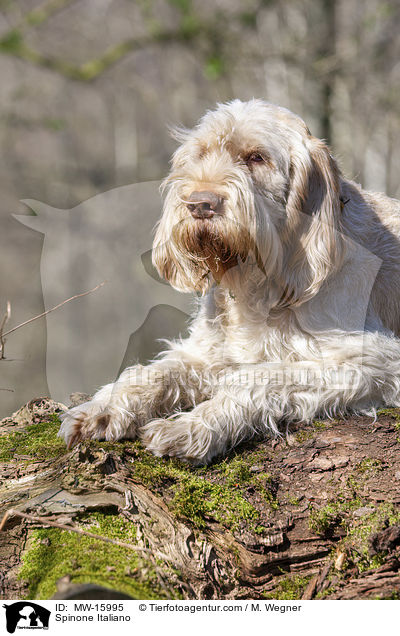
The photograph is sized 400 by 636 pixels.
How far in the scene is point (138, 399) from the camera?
3174mm

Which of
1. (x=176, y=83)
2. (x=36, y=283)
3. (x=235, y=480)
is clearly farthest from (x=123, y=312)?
(x=235, y=480)

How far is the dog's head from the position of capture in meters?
2.97

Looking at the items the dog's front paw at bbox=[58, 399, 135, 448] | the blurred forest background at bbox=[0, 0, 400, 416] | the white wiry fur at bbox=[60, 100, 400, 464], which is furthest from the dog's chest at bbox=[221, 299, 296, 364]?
the blurred forest background at bbox=[0, 0, 400, 416]

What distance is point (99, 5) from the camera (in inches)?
489

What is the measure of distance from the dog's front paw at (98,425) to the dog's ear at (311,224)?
1.18 m

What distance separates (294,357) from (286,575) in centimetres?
144

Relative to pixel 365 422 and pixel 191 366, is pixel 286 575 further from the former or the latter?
pixel 191 366

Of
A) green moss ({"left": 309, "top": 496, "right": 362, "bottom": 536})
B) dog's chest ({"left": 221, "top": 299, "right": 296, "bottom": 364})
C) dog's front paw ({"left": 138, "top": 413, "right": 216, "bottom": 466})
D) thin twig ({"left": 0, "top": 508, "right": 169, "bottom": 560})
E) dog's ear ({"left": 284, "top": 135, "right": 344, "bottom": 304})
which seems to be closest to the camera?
thin twig ({"left": 0, "top": 508, "right": 169, "bottom": 560})

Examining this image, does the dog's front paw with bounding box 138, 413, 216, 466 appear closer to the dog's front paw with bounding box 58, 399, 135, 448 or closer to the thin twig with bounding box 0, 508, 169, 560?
the dog's front paw with bounding box 58, 399, 135, 448

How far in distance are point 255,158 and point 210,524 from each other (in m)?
1.95

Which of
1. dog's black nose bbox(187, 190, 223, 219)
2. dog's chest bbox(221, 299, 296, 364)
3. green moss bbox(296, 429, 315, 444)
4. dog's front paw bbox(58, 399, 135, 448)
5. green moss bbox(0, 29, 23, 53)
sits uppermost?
green moss bbox(0, 29, 23, 53)

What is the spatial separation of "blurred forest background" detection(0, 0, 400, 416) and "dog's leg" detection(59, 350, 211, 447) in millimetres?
6295
